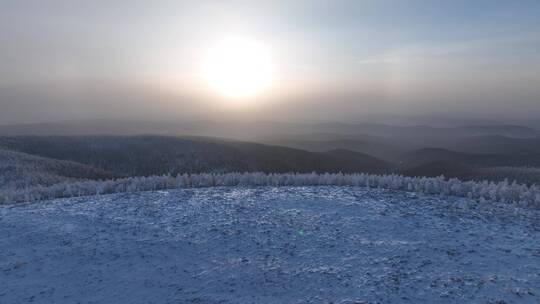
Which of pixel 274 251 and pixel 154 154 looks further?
pixel 154 154

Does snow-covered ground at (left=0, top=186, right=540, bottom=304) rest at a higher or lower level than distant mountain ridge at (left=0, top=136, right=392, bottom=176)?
higher

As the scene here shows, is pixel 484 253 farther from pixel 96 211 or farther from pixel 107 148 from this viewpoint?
pixel 107 148

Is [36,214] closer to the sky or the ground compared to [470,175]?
closer to the sky

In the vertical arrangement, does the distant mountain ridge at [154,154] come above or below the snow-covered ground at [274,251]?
below

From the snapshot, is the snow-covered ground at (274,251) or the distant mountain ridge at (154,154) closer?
the snow-covered ground at (274,251)

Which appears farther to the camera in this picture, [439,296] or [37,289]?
[37,289]

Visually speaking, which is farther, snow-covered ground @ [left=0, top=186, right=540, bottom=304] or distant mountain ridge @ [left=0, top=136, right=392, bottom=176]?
distant mountain ridge @ [left=0, top=136, right=392, bottom=176]

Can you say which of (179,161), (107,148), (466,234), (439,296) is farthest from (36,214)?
(107,148)

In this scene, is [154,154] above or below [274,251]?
below
